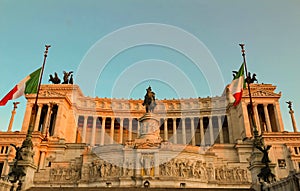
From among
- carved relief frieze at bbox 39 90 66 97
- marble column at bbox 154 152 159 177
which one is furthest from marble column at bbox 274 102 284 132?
carved relief frieze at bbox 39 90 66 97

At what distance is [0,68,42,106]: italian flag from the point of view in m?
24.1

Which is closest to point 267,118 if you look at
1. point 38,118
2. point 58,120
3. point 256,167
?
point 256,167

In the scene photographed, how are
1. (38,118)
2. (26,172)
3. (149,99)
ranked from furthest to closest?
(38,118) < (149,99) < (26,172)

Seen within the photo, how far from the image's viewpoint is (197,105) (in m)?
60.3

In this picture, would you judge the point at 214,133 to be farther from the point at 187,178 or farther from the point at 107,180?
the point at 107,180

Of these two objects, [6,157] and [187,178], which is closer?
[187,178]

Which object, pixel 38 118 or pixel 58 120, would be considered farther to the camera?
pixel 38 118

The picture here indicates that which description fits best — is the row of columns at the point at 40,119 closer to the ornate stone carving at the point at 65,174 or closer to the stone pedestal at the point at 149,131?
the ornate stone carving at the point at 65,174

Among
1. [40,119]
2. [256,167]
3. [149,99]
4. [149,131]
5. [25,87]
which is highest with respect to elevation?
[40,119]

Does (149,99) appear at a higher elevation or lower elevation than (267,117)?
lower

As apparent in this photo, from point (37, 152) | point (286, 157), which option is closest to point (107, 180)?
point (37, 152)

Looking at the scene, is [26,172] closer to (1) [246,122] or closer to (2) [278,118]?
(1) [246,122]

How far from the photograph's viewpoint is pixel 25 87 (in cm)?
2464

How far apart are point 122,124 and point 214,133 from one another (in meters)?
20.6
